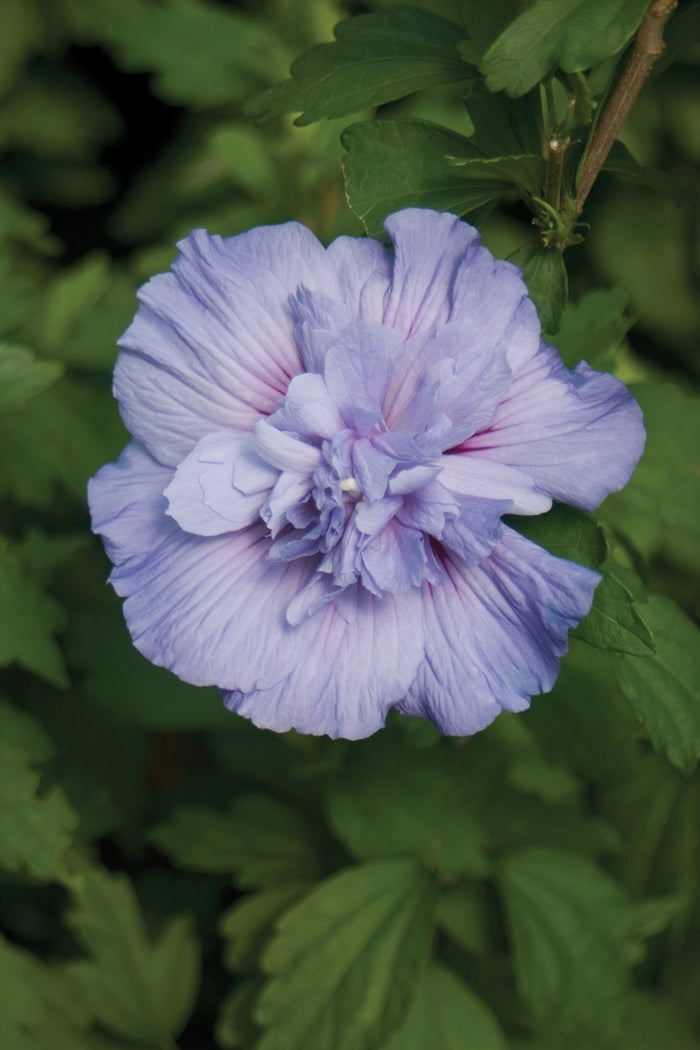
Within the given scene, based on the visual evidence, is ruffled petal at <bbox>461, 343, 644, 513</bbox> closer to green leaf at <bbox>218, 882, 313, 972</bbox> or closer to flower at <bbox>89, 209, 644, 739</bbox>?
flower at <bbox>89, 209, 644, 739</bbox>

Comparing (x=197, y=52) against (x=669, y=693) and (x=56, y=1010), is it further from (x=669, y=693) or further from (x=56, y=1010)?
(x=56, y=1010)

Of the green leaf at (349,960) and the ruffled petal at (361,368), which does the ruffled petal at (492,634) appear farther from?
the green leaf at (349,960)

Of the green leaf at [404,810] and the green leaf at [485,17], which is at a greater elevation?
the green leaf at [485,17]

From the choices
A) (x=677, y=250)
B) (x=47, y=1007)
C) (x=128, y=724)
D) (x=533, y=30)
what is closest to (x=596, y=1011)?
(x=47, y=1007)

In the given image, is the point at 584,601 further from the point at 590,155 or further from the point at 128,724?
the point at 128,724

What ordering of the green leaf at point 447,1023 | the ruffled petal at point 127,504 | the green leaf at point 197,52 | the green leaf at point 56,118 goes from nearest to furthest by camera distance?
the ruffled petal at point 127,504
the green leaf at point 447,1023
the green leaf at point 197,52
the green leaf at point 56,118

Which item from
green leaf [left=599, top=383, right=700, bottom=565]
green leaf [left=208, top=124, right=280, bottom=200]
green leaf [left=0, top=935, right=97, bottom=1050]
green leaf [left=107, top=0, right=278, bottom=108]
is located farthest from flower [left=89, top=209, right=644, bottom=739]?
green leaf [left=107, top=0, right=278, bottom=108]

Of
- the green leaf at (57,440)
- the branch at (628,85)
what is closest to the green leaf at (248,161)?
the green leaf at (57,440)
